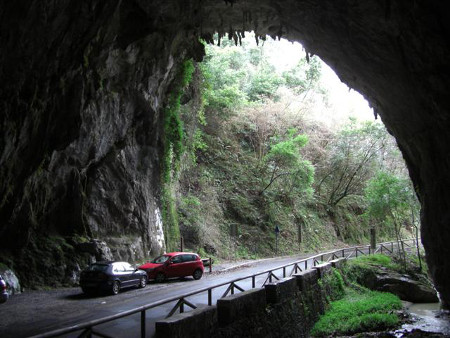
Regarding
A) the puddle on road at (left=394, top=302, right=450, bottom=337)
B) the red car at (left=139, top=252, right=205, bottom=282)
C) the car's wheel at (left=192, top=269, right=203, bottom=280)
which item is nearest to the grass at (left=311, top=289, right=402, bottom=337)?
the puddle on road at (left=394, top=302, right=450, bottom=337)

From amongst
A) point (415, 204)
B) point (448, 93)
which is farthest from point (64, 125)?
point (415, 204)

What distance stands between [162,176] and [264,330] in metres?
15.5

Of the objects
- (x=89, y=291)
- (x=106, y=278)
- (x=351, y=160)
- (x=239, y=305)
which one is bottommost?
(x=89, y=291)

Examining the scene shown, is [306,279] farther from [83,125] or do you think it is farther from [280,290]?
[83,125]

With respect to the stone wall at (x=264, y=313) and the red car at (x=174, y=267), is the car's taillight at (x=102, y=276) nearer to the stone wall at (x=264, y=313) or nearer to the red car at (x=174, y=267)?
the red car at (x=174, y=267)

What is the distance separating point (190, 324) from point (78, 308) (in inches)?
233

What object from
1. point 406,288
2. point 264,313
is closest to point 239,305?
point 264,313

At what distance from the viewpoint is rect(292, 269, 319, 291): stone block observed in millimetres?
13992

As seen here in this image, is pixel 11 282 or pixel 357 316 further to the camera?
pixel 357 316

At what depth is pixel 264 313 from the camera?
35.1 ft

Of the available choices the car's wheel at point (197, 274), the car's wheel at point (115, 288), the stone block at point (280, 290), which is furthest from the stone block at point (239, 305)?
the car's wheel at point (197, 274)

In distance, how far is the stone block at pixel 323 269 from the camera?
16478 mm

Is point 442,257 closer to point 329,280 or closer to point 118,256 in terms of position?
point 329,280

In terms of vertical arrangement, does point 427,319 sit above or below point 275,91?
below
